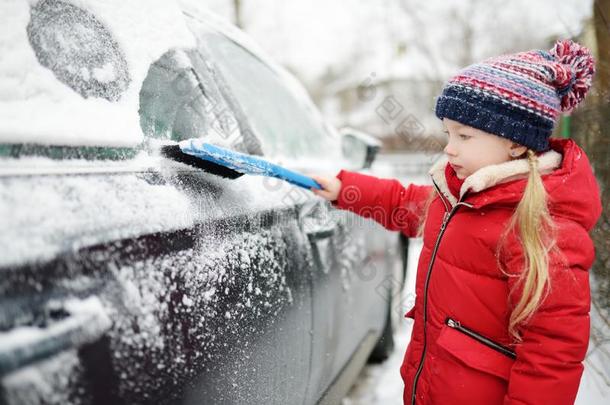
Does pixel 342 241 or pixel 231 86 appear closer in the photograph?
pixel 231 86

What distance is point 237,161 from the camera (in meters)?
1.19

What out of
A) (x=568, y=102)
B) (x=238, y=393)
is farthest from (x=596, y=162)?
(x=238, y=393)

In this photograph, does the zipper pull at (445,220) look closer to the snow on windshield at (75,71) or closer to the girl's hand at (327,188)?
the girl's hand at (327,188)

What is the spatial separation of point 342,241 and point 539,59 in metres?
0.97

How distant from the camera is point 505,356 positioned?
124 centimetres

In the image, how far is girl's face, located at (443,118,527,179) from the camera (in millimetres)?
1312

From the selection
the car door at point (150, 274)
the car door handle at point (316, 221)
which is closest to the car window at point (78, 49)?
the car door at point (150, 274)

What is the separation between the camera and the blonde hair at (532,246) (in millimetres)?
1111

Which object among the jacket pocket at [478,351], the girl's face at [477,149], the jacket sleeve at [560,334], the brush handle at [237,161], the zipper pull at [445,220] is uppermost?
the girl's face at [477,149]

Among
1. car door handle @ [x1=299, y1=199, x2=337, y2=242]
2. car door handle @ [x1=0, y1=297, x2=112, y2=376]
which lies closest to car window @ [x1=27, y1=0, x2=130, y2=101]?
car door handle @ [x1=0, y1=297, x2=112, y2=376]

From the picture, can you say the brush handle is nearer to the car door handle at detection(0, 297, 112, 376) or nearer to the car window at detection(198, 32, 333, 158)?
the car window at detection(198, 32, 333, 158)

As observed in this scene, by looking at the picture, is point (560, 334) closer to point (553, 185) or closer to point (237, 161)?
point (553, 185)

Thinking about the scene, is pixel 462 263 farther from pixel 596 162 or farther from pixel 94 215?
pixel 596 162

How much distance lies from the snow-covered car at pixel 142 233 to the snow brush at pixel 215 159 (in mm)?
26
